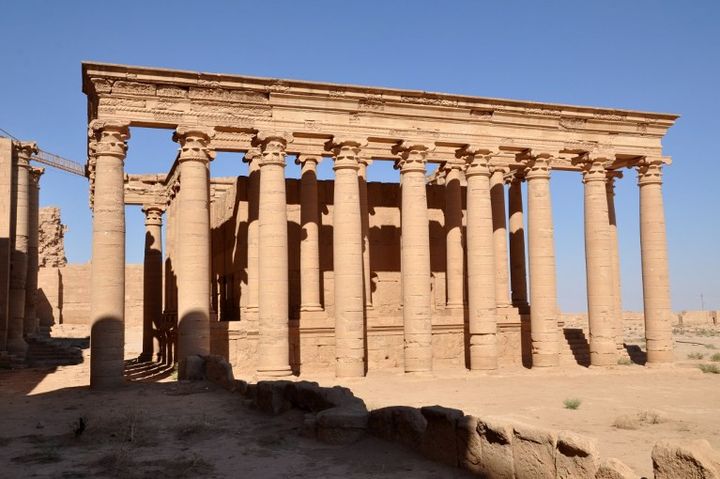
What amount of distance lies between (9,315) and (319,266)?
47.0ft

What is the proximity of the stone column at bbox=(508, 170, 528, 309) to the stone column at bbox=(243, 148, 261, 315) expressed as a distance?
12.0 m

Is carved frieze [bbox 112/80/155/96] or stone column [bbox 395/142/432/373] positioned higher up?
carved frieze [bbox 112/80/155/96]

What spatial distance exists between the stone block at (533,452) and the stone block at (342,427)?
3579 mm

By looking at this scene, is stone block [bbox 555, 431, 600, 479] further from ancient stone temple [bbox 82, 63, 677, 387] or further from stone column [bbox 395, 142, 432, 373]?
stone column [bbox 395, 142, 432, 373]

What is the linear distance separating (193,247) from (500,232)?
13.6m

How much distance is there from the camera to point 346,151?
23328 millimetres

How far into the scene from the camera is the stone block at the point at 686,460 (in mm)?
5859

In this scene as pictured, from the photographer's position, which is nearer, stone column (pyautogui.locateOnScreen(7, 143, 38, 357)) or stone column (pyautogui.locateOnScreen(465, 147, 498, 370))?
stone column (pyautogui.locateOnScreen(465, 147, 498, 370))

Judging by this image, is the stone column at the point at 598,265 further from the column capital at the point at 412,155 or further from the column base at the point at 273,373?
the column base at the point at 273,373

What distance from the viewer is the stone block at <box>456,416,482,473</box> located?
8680 mm

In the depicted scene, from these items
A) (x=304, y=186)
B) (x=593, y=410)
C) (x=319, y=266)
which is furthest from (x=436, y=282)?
(x=593, y=410)

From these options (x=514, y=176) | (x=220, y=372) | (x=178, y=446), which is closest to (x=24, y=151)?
(x=220, y=372)

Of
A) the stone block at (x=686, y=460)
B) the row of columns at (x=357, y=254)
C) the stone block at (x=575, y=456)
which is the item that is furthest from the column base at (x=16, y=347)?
the stone block at (x=686, y=460)

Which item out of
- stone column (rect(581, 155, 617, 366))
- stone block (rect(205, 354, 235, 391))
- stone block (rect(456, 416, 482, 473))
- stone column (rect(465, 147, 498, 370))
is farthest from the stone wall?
stone block (rect(456, 416, 482, 473))
